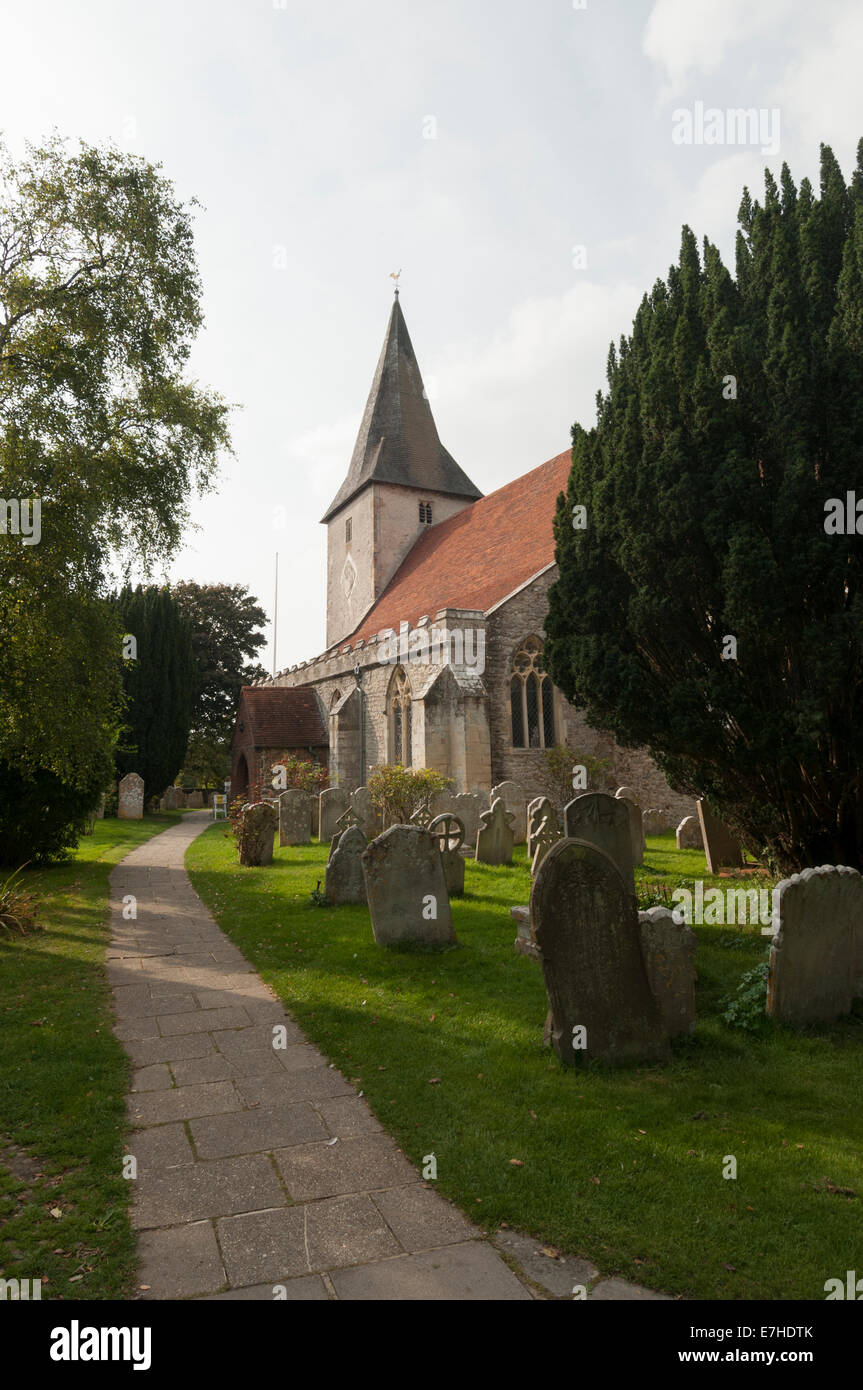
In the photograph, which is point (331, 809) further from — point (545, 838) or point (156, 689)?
point (156, 689)

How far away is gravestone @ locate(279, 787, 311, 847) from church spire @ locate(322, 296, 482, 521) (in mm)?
15442

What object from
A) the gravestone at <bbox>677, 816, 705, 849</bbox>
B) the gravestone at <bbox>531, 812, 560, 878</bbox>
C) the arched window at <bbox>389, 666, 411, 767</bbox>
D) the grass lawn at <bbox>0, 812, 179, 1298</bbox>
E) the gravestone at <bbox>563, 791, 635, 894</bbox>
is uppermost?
the arched window at <bbox>389, 666, 411, 767</bbox>

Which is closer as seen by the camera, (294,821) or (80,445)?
(80,445)

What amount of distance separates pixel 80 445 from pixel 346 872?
6.93 m

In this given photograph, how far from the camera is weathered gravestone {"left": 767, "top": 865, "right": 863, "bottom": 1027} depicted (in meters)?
4.81

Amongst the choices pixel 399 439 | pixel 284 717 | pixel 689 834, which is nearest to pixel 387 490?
pixel 399 439

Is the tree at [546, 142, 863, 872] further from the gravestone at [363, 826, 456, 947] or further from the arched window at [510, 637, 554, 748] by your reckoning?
the arched window at [510, 637, 554, 748]

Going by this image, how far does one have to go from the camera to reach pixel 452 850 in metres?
9.39

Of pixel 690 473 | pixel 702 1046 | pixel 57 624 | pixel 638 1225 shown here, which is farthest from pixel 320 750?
pixel 638 1225

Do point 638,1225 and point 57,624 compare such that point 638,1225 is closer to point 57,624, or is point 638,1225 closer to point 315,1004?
point 315,1004

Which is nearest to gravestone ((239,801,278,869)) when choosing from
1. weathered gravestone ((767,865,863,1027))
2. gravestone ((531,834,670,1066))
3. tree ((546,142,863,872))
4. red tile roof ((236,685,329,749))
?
tree ((546,142,863,872))

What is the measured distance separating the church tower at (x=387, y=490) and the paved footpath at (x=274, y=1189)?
74.4 ft

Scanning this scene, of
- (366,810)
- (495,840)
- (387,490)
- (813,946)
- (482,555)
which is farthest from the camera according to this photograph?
(387,490)

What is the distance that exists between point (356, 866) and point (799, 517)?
6.09 m
